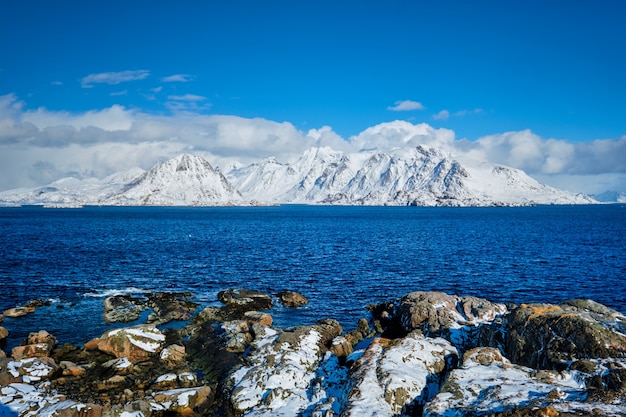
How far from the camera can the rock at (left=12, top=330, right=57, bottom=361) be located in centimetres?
2538

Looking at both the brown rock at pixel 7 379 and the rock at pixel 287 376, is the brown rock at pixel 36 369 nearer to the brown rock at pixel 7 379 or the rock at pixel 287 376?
the brown rock at pixel 7 379

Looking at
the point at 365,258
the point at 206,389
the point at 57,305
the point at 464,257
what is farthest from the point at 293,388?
the point at 464,257

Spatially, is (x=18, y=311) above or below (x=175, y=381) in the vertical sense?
below

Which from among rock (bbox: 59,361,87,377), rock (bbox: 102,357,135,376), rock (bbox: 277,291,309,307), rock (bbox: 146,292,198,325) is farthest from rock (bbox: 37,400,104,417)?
rock (bbox: 277,291,309,307)

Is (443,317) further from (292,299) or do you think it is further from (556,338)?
(292,299)

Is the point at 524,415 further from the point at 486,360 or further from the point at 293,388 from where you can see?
the point at 293,388

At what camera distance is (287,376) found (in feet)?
69.3

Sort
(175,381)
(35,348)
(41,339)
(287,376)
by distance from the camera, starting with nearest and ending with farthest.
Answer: (287,376) → (175,381) → (35,348) → (41,339)

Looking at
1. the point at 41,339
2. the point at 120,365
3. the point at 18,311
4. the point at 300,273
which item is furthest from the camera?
the point at 300,273

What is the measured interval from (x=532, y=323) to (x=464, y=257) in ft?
169

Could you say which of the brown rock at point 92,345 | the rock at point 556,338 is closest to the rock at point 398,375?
the rock at point 556,338

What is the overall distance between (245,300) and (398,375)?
24464 millimetres

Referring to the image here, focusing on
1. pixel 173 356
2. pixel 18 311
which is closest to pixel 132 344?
pixel 173 356

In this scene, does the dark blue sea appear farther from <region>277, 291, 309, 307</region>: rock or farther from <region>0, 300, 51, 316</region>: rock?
<region>277, 291, 309, 307</region>: rock
